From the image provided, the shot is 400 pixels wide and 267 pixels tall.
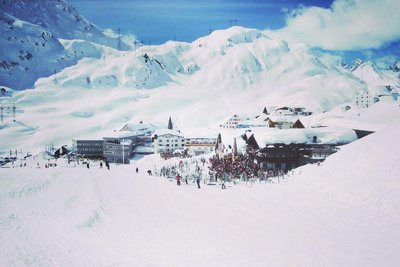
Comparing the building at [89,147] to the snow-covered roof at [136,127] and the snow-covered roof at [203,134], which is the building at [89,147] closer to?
the snow-covered roof at [136,127]

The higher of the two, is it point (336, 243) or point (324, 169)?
point (324, 169)

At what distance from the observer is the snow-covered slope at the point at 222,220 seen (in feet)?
34.5

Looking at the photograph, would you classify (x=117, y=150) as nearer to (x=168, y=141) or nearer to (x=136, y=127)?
(x=168, y=141)

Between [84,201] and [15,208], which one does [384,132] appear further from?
[15,208]

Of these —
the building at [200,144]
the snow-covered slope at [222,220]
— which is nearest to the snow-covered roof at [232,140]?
the snow-covered slope at [222,220]

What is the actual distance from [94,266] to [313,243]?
7081 millimetres

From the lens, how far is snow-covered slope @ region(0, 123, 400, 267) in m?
10.5

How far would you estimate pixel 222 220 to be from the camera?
14398mm

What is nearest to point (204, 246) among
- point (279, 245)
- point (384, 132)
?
point (279, 245)

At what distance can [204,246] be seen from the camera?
1136 cm

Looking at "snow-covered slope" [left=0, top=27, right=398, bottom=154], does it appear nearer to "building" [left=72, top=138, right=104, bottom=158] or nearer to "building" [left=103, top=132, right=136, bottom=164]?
"building" [left=72, top=138, right=104, bottom=158]

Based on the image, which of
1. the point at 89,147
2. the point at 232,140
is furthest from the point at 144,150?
the point at 232,140

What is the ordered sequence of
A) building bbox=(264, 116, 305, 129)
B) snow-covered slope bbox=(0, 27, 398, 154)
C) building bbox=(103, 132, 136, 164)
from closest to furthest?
building bbox=(103, 132, 136, 164), building bbox=(264, 116, 305, 129), snow-covered slope bbox=(0, 27, 398, 154)

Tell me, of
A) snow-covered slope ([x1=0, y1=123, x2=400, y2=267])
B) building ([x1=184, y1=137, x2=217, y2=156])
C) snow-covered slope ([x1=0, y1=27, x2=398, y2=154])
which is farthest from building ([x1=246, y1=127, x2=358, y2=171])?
snow-covered slope ([x1=0, y1=27, x2=398, y2=154])
